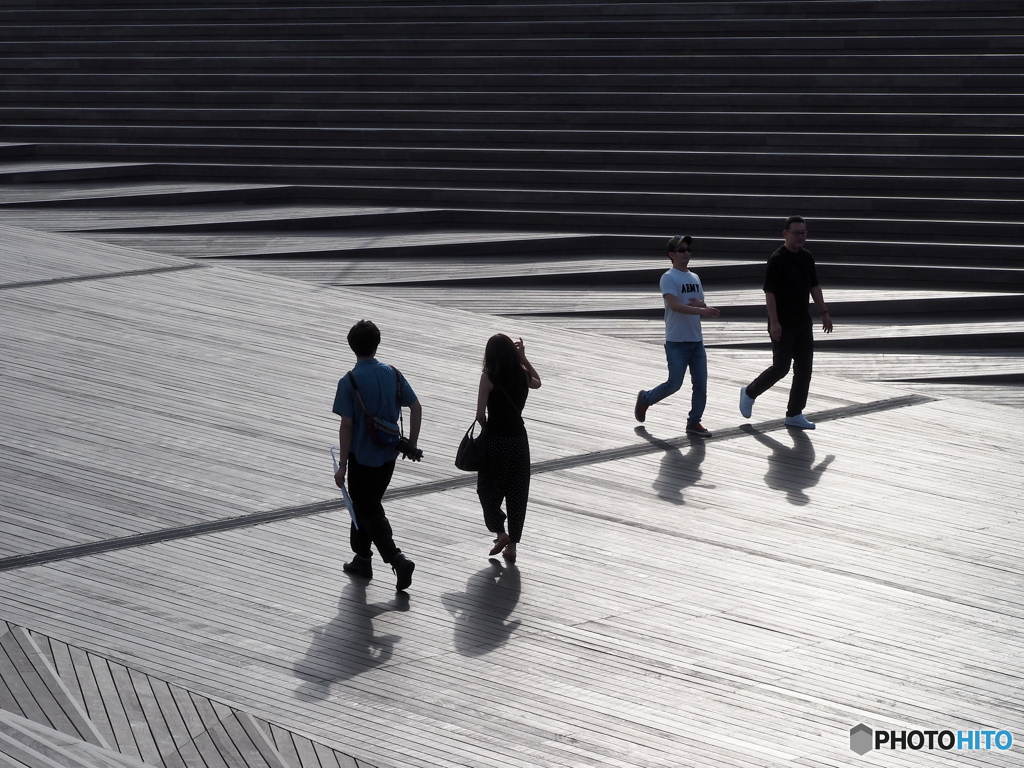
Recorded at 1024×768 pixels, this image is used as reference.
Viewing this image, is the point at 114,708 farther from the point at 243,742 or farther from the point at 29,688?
the point at 243,742

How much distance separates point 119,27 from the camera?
20.8 m

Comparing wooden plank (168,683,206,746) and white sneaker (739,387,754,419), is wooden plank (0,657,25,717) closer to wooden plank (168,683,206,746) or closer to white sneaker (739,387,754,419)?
wooden plank (168,683,206,746)

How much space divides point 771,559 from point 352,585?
2315 mm

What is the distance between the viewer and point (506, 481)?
21.8 ft

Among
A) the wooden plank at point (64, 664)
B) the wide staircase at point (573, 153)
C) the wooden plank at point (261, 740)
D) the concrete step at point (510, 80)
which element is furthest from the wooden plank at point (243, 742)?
the concrete step at point (510, 80)

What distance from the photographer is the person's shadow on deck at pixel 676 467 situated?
26.3 feet

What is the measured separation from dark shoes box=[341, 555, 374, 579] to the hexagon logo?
259 centimetres

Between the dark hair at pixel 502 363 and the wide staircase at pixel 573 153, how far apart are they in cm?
546

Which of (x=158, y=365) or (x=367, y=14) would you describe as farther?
(x=367, y=14)

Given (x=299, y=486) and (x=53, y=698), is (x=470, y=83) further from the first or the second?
(x=53, y=698)

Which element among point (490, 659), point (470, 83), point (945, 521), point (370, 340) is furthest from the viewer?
point (470, 83)

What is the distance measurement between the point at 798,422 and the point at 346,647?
4.87m

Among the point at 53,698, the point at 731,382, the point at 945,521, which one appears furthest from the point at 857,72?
the point at 53,698

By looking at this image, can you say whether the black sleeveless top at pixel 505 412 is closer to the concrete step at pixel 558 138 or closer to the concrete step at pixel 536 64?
the concrete step at pixel 558 138
